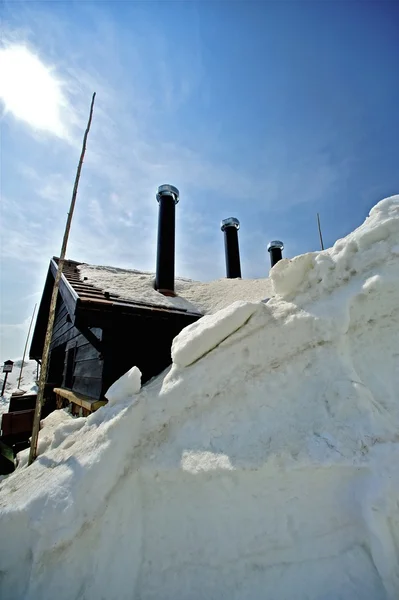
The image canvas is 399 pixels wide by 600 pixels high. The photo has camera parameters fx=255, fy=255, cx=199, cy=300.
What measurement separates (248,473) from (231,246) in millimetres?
9550

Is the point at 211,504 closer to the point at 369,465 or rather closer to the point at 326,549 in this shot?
the point at 326,549

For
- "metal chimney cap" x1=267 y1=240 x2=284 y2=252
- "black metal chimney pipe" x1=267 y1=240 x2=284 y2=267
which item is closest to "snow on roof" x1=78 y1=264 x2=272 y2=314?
"black metal chimney pipe" x1=267 y1=240 x2=284 y2=267

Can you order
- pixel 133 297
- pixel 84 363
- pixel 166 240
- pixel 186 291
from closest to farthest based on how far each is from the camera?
pixel 133 297, pixel 84 363, pixel 186 291, pixel 166 240

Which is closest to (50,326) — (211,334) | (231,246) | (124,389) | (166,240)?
(124,389)

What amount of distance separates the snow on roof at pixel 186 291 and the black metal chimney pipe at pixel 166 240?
0.96 feet

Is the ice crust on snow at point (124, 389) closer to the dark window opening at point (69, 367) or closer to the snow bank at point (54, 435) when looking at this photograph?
the snow bank at point (54, 435)

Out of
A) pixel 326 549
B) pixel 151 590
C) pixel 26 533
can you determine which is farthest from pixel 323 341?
pixel 26 533

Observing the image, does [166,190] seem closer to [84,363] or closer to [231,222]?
[231,222]

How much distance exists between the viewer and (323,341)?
2252 mm

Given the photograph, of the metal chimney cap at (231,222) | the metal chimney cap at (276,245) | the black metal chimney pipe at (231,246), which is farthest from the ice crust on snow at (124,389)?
the metal chimney cap at (276,245)

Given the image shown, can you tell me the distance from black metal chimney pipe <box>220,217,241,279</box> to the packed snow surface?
7852 millimetres

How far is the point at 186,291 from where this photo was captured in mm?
6738

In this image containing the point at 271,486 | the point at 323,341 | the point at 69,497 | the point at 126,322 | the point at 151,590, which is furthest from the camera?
the point at 126,322

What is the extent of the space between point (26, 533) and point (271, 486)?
1780 millimetres
